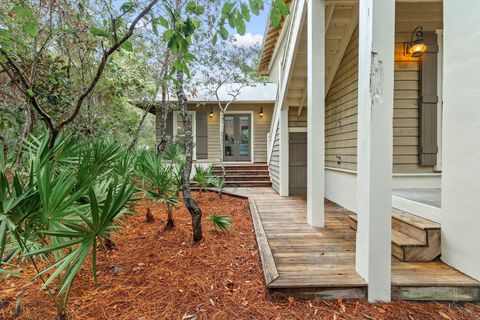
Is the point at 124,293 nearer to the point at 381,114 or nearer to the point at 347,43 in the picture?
the point at 381,114

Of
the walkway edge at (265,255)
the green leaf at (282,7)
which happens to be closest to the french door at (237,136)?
the walkway edge at (265,255)

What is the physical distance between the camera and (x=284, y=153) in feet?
20.0

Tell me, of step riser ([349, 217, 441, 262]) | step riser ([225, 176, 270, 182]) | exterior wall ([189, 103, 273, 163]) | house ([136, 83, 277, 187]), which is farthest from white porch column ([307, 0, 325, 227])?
exterior wall ([189, 103, 273, 163])

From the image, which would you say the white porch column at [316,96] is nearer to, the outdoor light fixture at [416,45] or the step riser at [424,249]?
the step riser at [424,249]

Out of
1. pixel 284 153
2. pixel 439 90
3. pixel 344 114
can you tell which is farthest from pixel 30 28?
pixel 439 90

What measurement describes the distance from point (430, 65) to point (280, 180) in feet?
12.2

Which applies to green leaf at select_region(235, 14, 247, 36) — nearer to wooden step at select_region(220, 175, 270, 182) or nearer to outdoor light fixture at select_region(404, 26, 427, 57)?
outdoor light fixture at select_region(404, 26, 427, 57)

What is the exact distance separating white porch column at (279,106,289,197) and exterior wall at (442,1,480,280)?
379cm

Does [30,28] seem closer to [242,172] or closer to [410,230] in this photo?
[410,230]

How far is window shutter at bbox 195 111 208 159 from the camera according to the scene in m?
9.77

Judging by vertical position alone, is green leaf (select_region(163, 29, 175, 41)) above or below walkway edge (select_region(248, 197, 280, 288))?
above

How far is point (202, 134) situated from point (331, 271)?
8146mm

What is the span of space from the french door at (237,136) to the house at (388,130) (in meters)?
3.14

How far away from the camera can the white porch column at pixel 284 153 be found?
6094 millimetres
